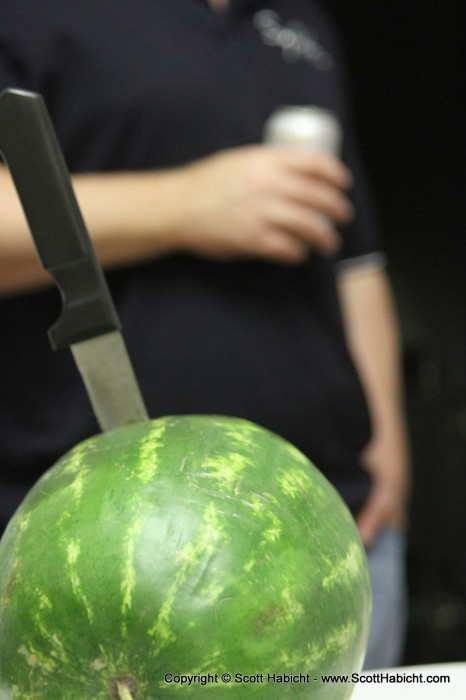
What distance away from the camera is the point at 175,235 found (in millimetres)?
1254

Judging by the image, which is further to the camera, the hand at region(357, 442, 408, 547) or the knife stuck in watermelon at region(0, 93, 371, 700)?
the hand at region(357, 442, 408, 547)

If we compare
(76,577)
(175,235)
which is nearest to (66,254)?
(76,577)

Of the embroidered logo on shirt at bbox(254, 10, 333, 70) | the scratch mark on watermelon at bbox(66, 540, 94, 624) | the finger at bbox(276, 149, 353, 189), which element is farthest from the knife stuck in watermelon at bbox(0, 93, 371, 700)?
the embroidered logo on shirt at bbox(254, 10, 333, 70)

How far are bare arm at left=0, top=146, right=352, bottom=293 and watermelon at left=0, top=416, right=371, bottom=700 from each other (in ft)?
1.83

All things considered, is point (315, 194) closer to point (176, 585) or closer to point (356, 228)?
point (356, 228)

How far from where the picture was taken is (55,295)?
1.27 metres

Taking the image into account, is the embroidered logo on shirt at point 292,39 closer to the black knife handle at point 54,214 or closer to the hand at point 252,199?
the hand at point 252,199

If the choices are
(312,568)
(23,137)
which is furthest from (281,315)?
(312,568)

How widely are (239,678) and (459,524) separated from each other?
119 inches

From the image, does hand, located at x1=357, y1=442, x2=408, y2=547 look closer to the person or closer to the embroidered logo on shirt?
the person

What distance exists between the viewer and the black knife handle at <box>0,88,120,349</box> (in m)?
0.80

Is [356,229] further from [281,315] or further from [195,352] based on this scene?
[195,352]

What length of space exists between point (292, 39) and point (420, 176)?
7.74ft

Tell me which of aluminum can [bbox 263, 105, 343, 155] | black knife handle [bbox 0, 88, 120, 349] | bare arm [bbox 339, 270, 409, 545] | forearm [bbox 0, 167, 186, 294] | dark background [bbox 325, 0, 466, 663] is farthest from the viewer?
dark background [bbox 325, 0, 466, 663]
